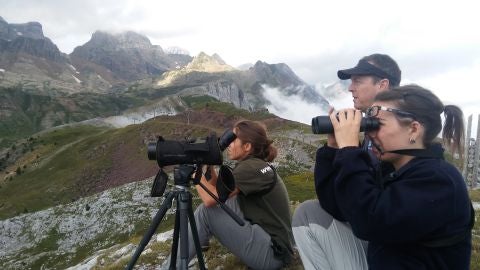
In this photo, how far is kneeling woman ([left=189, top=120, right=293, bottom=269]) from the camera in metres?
5.75

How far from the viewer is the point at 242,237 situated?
571 centimetres

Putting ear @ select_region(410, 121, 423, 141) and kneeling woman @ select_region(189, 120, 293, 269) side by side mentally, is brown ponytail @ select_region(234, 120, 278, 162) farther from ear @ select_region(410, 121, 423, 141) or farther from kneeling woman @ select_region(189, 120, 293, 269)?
ear @ select_region(410, 121, 423, 141)

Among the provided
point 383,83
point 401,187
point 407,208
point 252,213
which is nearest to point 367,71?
point 383,83

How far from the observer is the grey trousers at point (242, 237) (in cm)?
571

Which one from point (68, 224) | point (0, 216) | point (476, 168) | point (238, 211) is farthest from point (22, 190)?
point (238, 211)

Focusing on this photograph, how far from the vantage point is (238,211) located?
630 centimetres

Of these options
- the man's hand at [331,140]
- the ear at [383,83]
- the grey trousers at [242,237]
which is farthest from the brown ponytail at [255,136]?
the man's hand at [331,140]

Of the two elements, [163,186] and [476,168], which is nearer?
[163,186]

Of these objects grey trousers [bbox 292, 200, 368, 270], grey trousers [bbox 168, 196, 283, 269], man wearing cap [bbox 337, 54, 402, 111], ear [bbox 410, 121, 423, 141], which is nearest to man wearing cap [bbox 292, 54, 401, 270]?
grey trousers [bbox 292, 200, 368, 270]

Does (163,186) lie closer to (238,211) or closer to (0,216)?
(238,211)

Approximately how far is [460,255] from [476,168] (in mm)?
26823

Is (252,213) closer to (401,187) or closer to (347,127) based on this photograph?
(347,127)

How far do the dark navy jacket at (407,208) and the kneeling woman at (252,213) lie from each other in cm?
223

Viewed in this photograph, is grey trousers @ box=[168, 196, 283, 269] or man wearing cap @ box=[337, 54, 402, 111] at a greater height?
man wearing cap @ box=[337, 54, 402, 111]
